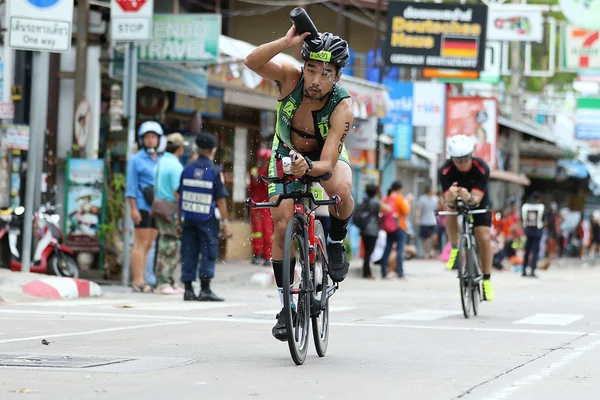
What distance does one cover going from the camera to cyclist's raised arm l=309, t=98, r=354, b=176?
7605 mm

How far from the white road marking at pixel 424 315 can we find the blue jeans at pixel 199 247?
2491 millimetres

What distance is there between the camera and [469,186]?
516 inches

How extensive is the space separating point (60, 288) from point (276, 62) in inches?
276

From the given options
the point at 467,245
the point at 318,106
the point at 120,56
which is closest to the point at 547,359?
the point at 318,106

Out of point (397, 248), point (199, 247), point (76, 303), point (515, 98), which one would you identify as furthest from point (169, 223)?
point (515, 98)

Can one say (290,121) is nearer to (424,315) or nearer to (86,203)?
(424,315)

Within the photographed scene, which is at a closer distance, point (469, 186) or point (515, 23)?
point (469, 186)

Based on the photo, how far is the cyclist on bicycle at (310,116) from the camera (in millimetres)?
7688

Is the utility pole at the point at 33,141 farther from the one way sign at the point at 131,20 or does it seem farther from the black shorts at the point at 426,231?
the black shorts at the point at 426,231

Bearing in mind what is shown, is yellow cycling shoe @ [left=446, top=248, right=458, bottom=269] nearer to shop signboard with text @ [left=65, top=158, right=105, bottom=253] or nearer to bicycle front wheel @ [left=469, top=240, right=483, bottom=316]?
bicycle front wheel @ [left=469, top=240, right=483, bottom=316]

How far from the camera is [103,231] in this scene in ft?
55.6

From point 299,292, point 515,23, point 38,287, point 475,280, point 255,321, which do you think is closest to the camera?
point 299,292

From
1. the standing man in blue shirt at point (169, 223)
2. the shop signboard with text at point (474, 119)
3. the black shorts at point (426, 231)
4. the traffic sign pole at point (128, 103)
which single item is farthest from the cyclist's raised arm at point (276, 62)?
the shop signboard with text at point (474, 119)

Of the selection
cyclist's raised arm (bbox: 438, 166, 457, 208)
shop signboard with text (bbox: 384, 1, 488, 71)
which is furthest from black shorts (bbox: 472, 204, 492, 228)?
shop signboard with text (bbox: 384, 1, 488, 71)
